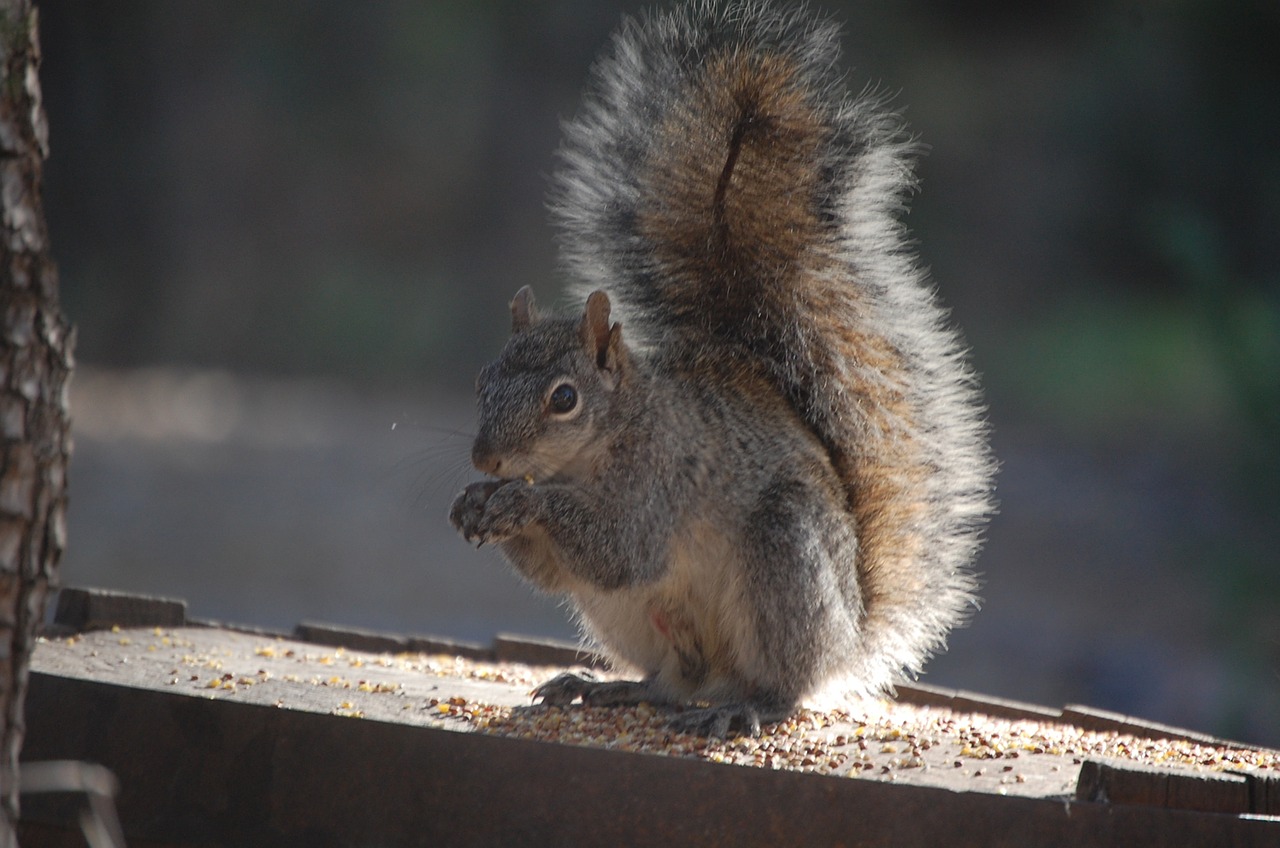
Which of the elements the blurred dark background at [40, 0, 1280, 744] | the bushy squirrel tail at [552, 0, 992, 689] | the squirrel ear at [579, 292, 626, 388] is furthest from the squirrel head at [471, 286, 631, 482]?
the blurred dark background at [40, 0, 1280, 744]

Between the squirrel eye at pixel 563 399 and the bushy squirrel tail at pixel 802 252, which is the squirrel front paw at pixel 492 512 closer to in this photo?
the squirrel eye at pixel 563 399

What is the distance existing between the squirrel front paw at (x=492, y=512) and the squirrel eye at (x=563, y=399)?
0.40 feet

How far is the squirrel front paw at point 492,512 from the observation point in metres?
1.86

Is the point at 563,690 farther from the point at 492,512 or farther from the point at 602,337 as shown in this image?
the point at 602,337

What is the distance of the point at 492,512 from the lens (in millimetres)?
1862

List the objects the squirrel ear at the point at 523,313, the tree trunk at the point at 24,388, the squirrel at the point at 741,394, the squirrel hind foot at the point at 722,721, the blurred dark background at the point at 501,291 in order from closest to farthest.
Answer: the tree trunk at the point at 24,388, the squirrel hind foot at the point at 722,721, the squirrel at the point at 741,394, the squirrel ear at the point at 523,313, the blurred dark background at the point at 501,291

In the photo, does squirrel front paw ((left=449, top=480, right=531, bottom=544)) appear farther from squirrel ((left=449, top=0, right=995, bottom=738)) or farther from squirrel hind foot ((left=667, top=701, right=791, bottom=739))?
squirrel hind foot ((left=667, top=701, right=791, bottom=739))

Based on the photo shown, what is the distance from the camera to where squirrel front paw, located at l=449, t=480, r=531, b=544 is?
6.10 ft

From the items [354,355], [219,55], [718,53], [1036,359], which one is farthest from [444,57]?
[718,53]

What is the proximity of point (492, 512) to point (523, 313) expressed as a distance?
404 millimetres

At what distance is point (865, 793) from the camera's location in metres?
1.40

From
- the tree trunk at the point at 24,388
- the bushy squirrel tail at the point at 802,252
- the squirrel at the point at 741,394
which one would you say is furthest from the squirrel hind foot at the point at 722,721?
the tree trunk at the point at 24,388

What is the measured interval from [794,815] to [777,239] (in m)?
1.07

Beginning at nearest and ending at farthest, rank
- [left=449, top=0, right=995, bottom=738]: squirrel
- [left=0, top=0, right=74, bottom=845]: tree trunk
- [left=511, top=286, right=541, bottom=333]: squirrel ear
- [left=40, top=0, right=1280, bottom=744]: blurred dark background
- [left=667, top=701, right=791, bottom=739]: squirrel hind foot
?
[left=0, top=0, right=74, bottom=845]: tree trunk
[left=667, top=701, right=791, bottom=739]: squirrel hind foot
[left=449, top=0, right=995, bottom=738]: squirrel
[left=511, top=286, right=541, bottom=333]: squirrel ear
[left=40, top=0, right=1280, bottom=744]: blurred dark background
